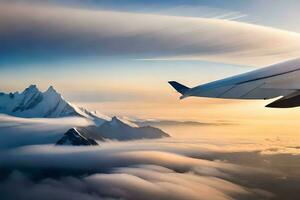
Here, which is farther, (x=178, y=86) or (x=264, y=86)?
(x=178, y=86)

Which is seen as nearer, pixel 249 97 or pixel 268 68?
pixel 249 97

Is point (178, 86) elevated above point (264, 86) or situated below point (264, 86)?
above

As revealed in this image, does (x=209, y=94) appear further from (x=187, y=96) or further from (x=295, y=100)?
(x=295, y=100)

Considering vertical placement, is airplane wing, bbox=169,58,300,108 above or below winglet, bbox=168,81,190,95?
below

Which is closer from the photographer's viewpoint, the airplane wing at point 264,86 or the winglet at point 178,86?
the airplane wing at point 264,86

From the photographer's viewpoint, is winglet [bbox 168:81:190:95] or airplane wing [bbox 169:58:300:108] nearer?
airplane wing [bbox 169:58:300:108]

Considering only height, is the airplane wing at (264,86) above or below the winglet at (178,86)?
below

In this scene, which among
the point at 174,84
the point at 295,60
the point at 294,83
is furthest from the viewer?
the point at 174,84

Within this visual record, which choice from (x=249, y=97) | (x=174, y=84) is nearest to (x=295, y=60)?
(x=249, y=97)
